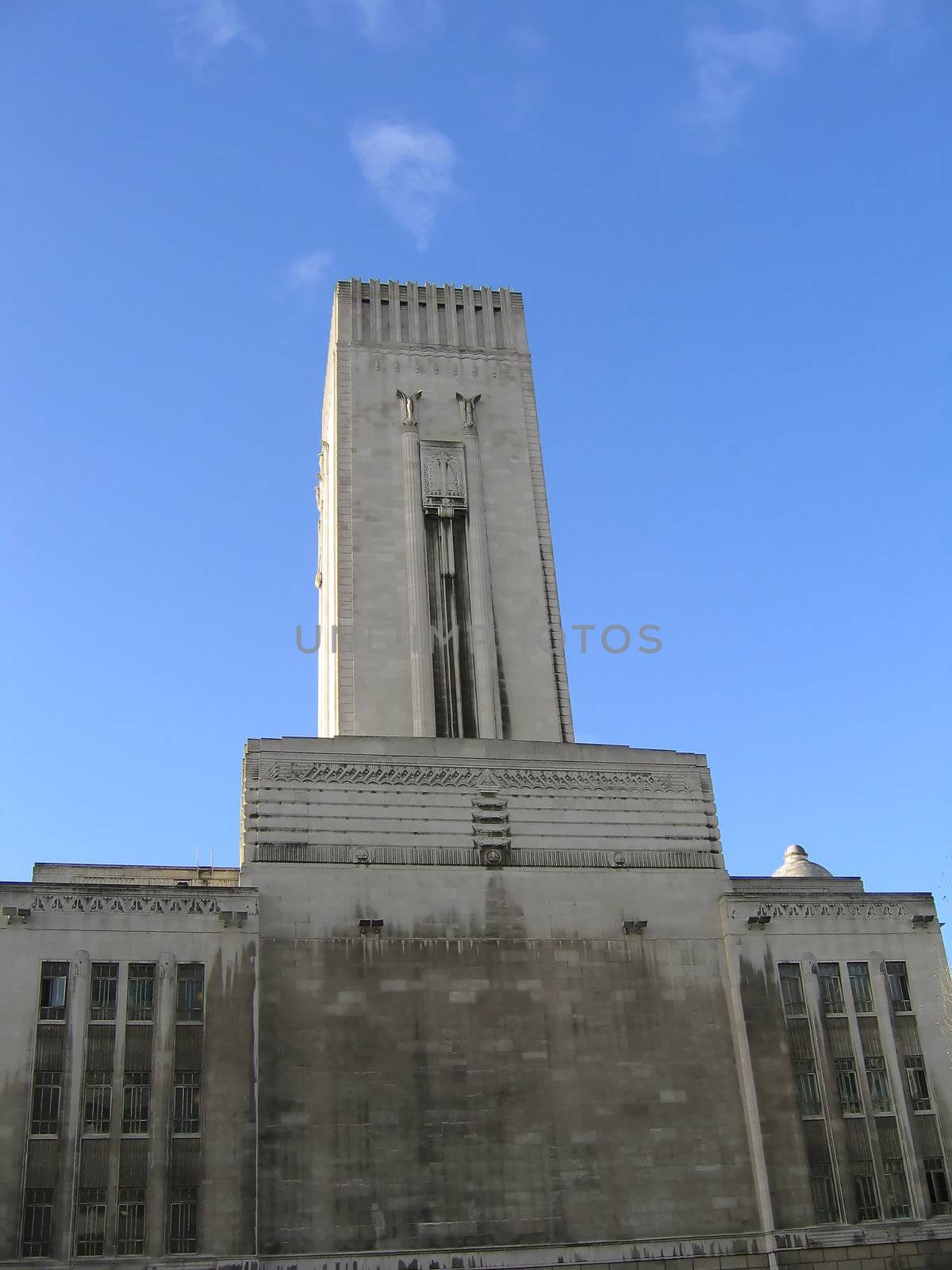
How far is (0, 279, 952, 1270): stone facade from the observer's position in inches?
1268

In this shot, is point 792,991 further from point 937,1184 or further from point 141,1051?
point 141,1051

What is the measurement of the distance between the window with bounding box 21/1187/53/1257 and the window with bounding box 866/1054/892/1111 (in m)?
22.1

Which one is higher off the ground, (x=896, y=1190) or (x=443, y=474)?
(x=443, y=474)

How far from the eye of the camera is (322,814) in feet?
123

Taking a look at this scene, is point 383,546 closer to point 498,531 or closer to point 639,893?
point 498,531

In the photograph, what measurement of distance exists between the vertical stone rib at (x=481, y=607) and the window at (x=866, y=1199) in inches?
674

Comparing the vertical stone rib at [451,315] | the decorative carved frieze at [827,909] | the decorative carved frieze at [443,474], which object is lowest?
the decorative carved frieze at [827,909]

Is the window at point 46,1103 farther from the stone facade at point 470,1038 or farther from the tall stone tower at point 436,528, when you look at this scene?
the tall stone tower at point 436,528

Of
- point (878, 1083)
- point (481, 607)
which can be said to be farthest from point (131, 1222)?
point (481, 607)

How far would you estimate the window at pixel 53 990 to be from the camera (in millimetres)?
33188

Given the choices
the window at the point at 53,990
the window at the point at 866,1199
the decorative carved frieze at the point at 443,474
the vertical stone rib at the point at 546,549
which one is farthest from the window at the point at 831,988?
the window at the point at 53,990

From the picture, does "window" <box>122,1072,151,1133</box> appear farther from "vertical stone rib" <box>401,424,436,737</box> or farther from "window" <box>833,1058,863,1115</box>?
"window" <box>833,1058,863,1115</box>

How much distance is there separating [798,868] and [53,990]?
79.7 ft

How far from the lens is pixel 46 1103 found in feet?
105
